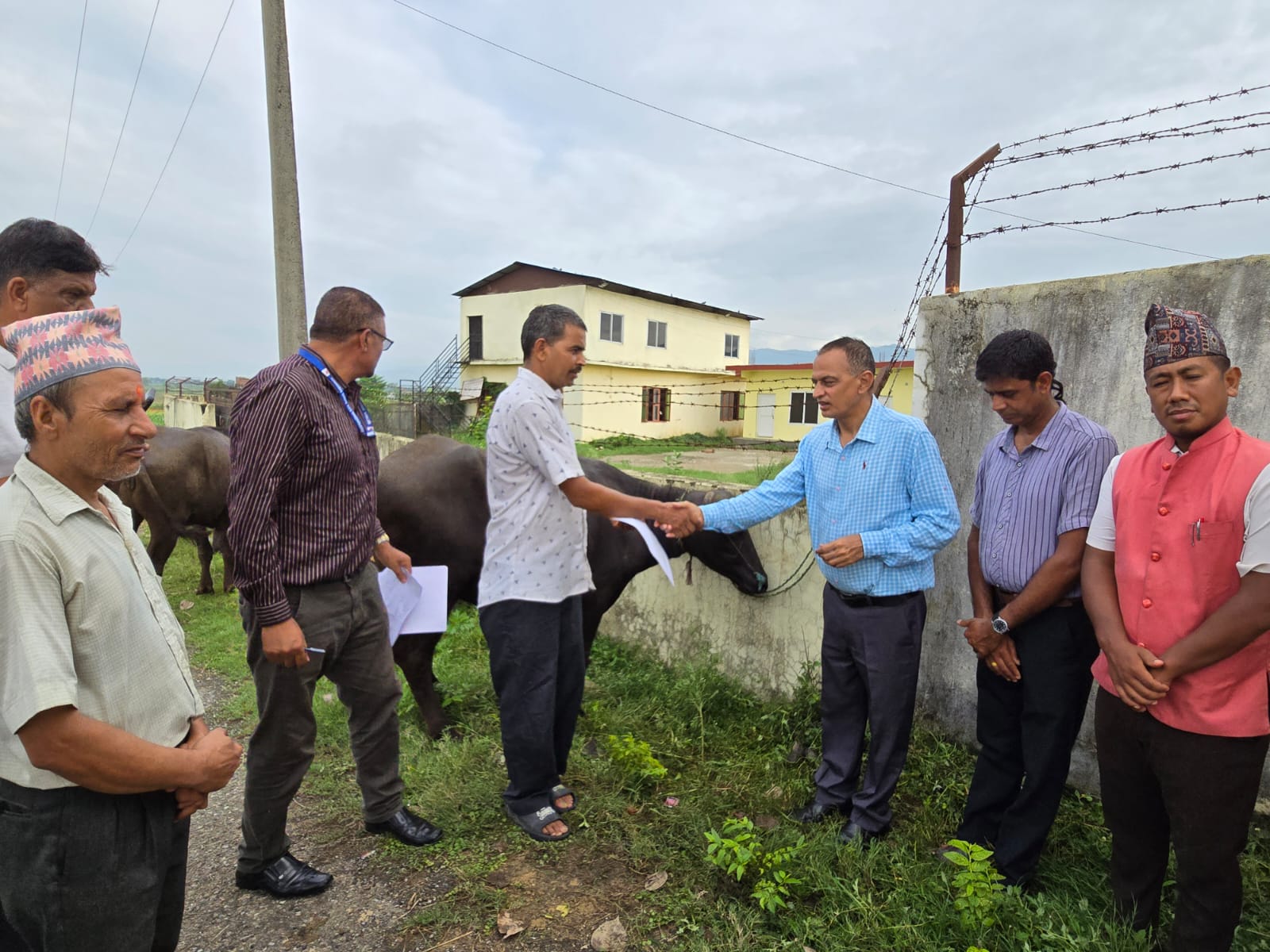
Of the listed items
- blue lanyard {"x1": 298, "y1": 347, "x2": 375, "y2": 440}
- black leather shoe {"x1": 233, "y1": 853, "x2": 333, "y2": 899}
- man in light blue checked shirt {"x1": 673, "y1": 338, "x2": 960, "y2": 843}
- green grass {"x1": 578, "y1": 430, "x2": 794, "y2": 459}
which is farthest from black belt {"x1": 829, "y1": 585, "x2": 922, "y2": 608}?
green grass {"x1": 578, "y1": 430, "x2": 794, "y2": 459}

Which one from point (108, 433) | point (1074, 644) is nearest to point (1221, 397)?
point (1074, 644)

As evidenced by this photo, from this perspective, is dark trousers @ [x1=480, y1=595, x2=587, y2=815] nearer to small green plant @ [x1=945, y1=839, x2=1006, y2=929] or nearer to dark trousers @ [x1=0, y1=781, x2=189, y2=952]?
dark trousers @ [x1=0, y1=781, x2=189, y2=952]

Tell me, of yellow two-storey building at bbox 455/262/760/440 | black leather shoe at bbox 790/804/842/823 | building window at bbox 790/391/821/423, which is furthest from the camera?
yellow two-storey building at bbox 455/262/760/440

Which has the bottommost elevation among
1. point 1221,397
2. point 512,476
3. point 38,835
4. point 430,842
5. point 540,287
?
point 430,842

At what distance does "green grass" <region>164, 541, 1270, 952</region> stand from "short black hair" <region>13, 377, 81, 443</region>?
79.3 inches

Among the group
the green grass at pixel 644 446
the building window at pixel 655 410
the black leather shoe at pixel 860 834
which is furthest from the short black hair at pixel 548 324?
the building window at pixel 655 410

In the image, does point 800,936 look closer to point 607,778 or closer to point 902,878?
point 902,878

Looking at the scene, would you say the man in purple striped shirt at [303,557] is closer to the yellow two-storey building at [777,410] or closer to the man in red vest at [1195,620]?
the man in red vest at [1195,620]

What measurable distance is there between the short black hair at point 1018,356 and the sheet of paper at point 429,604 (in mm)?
2379

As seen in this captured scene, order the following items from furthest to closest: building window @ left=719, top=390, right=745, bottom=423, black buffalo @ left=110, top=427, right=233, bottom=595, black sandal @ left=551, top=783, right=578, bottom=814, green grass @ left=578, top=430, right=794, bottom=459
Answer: building window @ left=719, top=390, right=745, bottom=423
green grass @ left=578, top=430, right=794, bottom=459
black buffalo @ left=110, top=427, right=233, bottom=595
black sandal @ left=551, top=783, right=578, bottom=814

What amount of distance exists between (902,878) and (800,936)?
1.59 feet

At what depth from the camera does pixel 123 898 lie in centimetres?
150

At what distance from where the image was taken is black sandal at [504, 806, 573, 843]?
9.67 feet

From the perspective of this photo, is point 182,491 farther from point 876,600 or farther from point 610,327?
point 610,327
